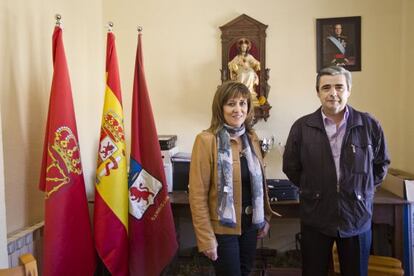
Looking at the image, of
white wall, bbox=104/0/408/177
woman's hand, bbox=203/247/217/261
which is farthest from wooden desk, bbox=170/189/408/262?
woman's hand, bbox=203/247/217/261

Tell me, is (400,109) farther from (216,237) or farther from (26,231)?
(26,231)

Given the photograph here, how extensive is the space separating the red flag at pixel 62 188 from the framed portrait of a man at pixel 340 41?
1.66 meters

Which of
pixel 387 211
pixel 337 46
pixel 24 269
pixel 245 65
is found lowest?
pixel 387 211

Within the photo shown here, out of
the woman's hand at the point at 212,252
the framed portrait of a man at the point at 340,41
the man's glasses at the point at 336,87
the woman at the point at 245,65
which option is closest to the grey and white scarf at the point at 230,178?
the woman's hand at the point at 212,252

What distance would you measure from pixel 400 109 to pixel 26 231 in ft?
7.81

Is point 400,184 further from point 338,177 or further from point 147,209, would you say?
point 147,209

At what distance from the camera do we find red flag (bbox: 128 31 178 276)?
1728mm

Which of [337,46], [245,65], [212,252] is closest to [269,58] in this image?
[245,65]

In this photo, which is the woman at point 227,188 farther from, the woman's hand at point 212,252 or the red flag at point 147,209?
the red flag at point 147,209

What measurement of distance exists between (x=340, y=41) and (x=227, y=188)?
150 centimetres

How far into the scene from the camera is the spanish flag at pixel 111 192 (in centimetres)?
167

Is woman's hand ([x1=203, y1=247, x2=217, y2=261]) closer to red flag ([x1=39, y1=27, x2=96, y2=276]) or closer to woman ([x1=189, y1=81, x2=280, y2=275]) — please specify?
woman ([x1=189, y1=81, x2=280, y2=275])

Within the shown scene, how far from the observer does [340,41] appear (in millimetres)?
2197

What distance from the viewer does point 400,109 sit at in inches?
86.4
